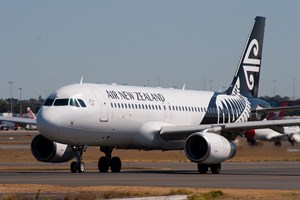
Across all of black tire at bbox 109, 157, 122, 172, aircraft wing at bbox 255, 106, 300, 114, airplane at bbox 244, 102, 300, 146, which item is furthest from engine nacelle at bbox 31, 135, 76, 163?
aircraft wing at bbox 255, 106, 300, 114

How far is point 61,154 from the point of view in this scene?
47.7 meters

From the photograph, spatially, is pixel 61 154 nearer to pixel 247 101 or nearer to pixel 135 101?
pixel 135 101

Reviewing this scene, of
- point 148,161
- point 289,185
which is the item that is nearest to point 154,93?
point 148,161

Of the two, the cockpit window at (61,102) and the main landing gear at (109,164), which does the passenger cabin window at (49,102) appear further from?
the main landing gear at (109,164)

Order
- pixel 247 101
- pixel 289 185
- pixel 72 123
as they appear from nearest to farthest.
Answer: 1. pixel 289 185
2. pixel 72 123
3. pixel 247 101

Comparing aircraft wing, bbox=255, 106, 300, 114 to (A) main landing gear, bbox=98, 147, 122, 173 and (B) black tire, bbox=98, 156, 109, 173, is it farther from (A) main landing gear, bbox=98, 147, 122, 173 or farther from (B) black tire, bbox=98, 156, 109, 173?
(B) black tire, bbox=98, 156, 109, 173

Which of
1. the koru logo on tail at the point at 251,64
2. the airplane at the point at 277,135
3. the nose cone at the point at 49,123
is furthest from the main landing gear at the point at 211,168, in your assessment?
the koru logo on tail at the point at 251,64

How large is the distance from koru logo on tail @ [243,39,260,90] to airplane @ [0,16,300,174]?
468cm

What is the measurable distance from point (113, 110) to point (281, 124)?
8498 mm

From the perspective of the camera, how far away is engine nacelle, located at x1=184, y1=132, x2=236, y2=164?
4481 cm

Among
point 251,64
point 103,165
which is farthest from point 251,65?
point 103,165

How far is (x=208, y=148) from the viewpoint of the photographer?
44688 mm

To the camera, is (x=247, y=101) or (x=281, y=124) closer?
(x=281, y=124)

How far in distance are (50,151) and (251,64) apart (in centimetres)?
1767
